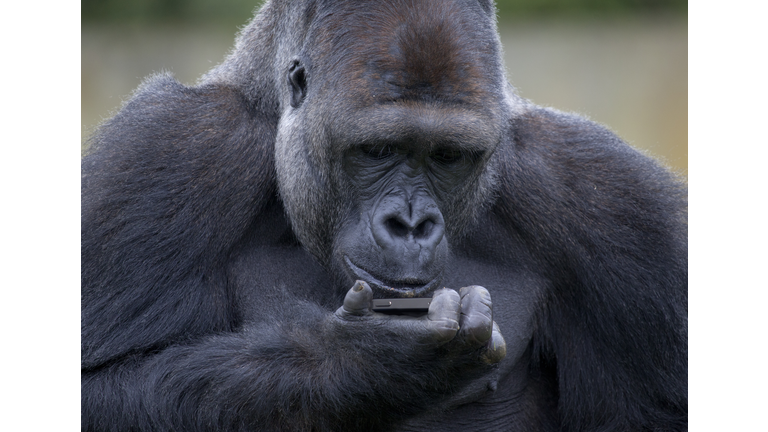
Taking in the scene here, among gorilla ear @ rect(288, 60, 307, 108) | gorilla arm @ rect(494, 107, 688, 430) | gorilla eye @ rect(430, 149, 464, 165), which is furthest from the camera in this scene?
gorilla arm @ rect(494, 107, 688, 430)

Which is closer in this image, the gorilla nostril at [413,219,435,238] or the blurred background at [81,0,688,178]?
the gorilla nostril at [413,219,435,238]

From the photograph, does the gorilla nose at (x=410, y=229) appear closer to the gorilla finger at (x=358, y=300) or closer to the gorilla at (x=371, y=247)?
the gorilla at (x=371, y=247)

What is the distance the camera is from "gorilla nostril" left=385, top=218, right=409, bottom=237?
2533 mm

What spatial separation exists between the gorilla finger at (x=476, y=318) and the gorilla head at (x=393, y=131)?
17 centimetres

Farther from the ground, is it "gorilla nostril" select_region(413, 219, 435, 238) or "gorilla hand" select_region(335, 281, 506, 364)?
"gorilla nostril" select_region(413, 219, 435, 238)

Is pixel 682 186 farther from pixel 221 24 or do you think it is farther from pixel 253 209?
pixel 221 24

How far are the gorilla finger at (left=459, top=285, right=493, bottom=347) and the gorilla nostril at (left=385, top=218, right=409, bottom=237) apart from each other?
30 cm

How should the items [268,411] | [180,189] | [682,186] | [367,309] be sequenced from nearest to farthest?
[367,309]
[268,411]
[180,189]
[682,186]

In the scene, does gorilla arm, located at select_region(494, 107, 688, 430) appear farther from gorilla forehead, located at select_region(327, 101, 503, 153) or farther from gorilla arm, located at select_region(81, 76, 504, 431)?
gorilla arm, located at select_region(81, 76, 504, 431)

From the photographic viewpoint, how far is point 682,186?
351cm

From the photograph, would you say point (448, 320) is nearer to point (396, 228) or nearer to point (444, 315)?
point (444, 315)

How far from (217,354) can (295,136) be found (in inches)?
33.7

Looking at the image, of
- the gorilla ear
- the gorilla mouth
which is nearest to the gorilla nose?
the gorilla mouth

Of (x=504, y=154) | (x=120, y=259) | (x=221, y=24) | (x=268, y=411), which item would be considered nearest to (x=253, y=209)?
(x=120, y=259)
